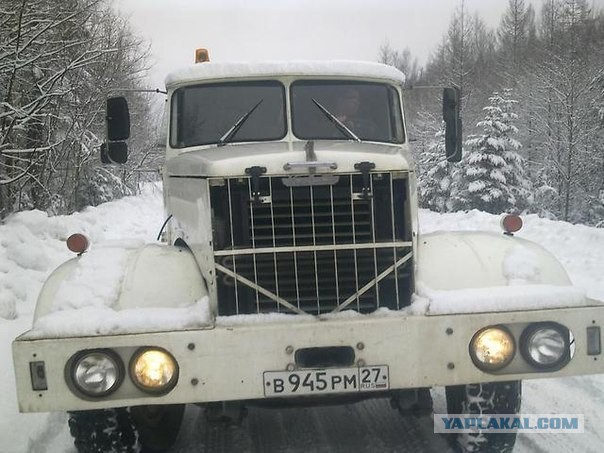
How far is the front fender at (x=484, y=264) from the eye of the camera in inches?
133

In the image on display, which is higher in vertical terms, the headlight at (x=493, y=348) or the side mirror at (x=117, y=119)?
the side mirror at (x=117, y=119)

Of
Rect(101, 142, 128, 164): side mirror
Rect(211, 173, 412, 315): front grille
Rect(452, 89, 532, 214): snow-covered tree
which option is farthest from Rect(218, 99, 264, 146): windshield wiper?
Rect(452, 89, 532, 214): snow-covered tree

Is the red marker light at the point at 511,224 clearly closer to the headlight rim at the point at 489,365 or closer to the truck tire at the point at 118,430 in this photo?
the headlight rim at the point at 489,365

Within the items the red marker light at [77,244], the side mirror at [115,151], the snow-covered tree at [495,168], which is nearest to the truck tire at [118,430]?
the red marker light at [77,244]

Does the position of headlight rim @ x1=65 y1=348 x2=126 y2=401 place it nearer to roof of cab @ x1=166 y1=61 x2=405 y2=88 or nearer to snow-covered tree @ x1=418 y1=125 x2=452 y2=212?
roof of cab @ x1=166 y1=61 x2=405 y2=88

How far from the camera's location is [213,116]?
445 centimetres

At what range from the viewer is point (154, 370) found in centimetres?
295

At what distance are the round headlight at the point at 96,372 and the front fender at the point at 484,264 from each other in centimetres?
170

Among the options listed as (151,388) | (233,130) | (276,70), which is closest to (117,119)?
(233,130)

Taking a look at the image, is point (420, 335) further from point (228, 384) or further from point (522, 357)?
point (228, 384)

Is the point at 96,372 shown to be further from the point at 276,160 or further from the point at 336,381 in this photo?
the point at 276,160

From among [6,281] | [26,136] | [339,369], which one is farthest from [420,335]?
[26,136]

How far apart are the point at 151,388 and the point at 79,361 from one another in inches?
14.7

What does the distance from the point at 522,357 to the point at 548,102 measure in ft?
116
